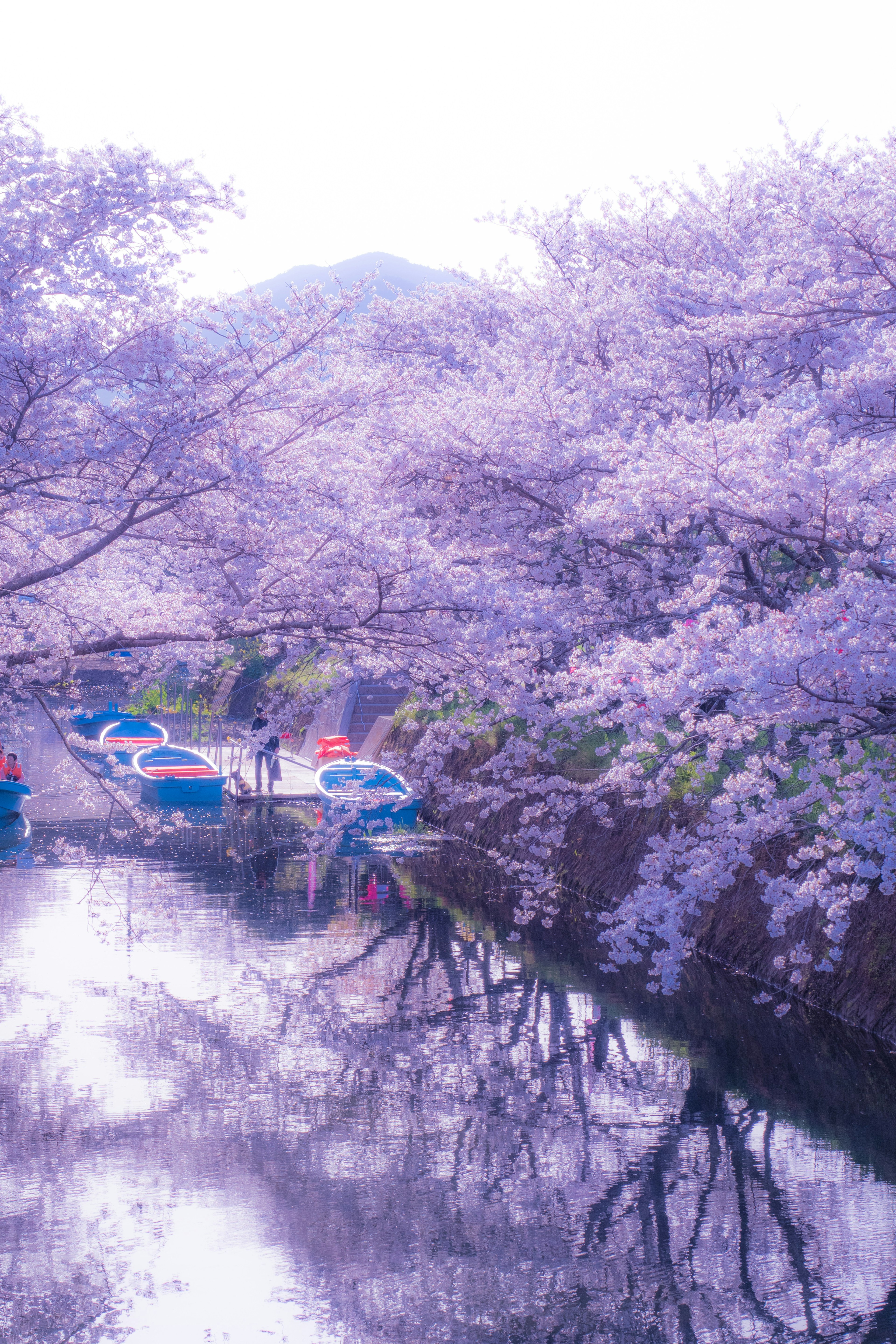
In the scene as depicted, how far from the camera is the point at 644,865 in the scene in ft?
26.3

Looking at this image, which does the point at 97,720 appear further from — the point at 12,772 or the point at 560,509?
the point at 560,509

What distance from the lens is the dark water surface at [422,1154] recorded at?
553cm

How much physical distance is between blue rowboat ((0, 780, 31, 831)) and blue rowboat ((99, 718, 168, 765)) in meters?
12.0

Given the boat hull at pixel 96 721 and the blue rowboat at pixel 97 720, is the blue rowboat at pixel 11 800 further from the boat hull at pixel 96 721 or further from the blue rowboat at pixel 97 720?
the boat hull at pixel 96 721

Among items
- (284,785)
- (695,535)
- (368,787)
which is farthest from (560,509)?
(284,785)

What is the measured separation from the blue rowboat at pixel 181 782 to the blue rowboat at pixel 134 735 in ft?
25.1

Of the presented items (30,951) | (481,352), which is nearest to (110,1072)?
(30,951)

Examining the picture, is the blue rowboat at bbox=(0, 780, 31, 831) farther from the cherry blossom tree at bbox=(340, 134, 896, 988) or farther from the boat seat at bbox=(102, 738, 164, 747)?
the boat seat at bbox=(102, 738, 164, 747)

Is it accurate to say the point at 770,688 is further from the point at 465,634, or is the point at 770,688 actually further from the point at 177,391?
the point at 177,391

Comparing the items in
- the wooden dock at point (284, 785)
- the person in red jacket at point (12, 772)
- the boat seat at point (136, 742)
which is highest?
the person in red jacket at point (12, 772)

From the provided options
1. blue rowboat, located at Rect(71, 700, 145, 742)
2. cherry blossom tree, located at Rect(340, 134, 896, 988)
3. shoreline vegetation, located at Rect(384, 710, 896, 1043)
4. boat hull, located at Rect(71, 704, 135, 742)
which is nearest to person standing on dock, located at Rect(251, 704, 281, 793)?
shoreline vegetation, located at Rect(384, 710, 896, 1043)

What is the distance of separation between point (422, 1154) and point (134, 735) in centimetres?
2973

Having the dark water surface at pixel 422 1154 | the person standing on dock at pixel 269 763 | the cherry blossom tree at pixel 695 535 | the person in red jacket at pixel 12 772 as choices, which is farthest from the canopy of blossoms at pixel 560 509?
the person standing on dock at pixel 269 763

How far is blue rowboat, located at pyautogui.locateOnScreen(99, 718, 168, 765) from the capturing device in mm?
34500
